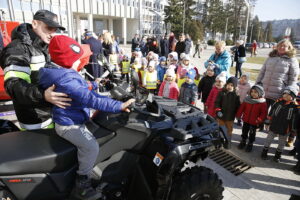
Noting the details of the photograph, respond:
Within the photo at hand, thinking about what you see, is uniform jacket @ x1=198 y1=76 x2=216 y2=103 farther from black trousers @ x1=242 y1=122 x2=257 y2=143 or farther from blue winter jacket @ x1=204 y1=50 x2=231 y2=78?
black trousers @ x1=242 y1=122 x2=257 y2=143

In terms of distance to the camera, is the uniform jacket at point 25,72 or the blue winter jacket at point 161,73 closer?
the uniform jacket at point 25,72

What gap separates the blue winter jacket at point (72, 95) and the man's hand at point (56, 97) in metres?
0.04

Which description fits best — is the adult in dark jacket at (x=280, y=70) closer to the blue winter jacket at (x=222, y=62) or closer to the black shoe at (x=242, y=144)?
the blue winter jacket at (x=222, y=62)

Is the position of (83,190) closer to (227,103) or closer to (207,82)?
(227,103)

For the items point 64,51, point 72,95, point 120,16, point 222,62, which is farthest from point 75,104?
point 120,16

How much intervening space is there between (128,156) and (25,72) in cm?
132

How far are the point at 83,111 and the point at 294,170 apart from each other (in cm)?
338

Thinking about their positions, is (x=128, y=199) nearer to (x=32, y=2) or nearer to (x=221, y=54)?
(x=221, y=54)

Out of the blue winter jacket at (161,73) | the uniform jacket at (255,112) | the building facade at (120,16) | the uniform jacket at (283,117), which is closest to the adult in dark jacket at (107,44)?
the blue winter jacket at (161,73)

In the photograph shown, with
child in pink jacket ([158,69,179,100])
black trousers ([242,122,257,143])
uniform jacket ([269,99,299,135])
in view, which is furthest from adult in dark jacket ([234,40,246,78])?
uniform jacket ([269,99,299,135])

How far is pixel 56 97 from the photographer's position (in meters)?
1.80

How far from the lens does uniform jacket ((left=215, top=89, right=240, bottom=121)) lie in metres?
4.07

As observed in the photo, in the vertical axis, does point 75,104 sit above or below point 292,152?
above

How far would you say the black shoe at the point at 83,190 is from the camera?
188cm
